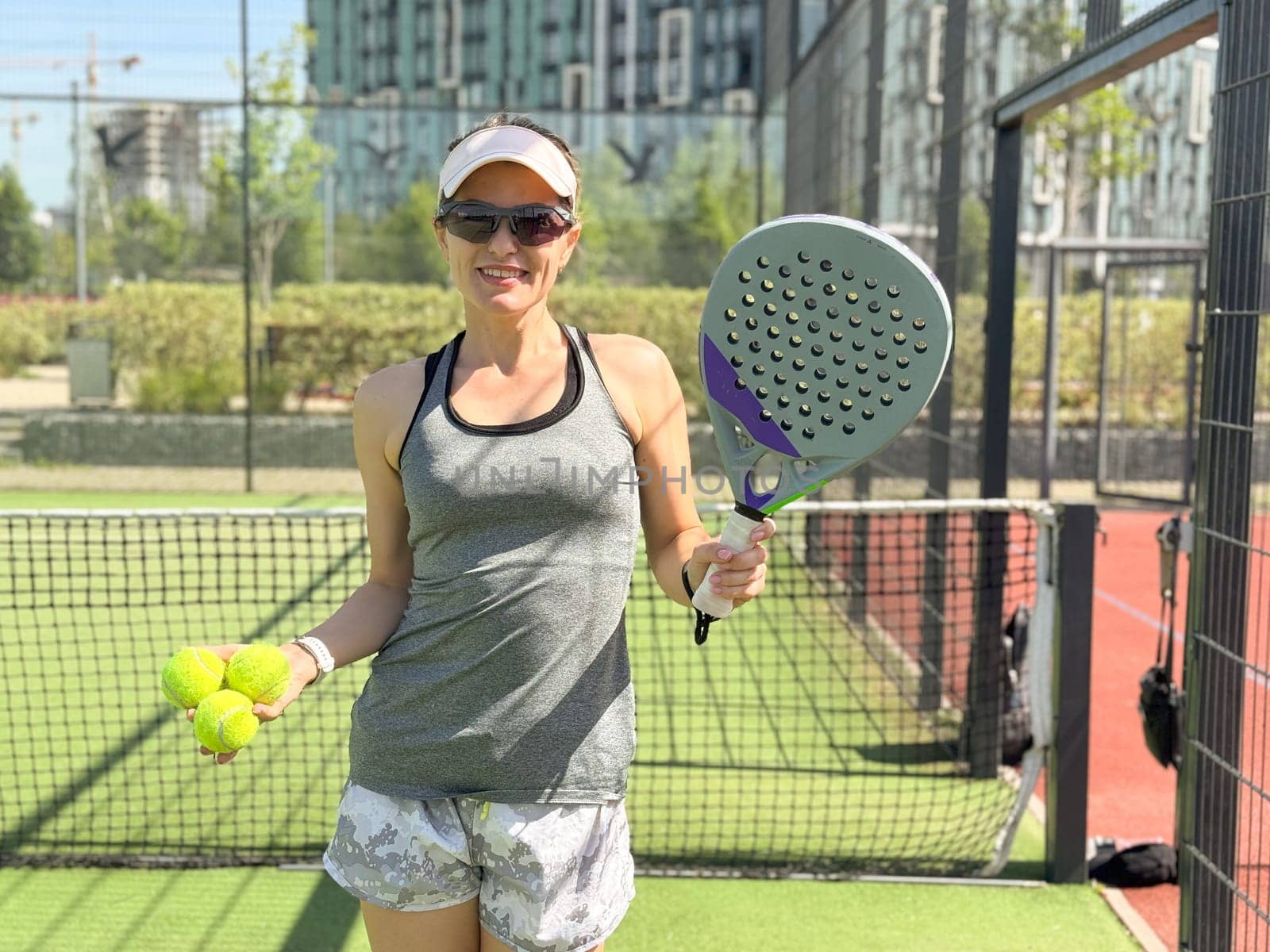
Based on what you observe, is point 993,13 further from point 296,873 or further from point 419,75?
point 419,75

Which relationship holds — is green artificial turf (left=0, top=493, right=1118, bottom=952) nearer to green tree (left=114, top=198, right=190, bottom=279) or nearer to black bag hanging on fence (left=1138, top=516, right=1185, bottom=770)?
black bag hanging on fence (left=1138, top=516, right=1185, bottom=770)

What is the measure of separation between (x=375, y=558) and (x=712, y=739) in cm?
306

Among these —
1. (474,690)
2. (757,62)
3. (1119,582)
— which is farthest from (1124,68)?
(757,62)

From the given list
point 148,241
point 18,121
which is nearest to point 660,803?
point 148,241

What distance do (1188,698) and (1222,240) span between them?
3.07ft

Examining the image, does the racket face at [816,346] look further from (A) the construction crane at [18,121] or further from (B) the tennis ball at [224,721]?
(A) the construction crane at [18,121]

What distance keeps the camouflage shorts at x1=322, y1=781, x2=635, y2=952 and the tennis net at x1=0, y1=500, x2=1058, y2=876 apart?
4.23 ft

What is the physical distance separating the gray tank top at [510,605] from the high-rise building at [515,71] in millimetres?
10320

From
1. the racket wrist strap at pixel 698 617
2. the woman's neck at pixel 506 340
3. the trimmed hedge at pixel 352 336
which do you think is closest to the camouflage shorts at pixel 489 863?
the racket wrist strap at pixel 698 617

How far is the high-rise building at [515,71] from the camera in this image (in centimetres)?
1256

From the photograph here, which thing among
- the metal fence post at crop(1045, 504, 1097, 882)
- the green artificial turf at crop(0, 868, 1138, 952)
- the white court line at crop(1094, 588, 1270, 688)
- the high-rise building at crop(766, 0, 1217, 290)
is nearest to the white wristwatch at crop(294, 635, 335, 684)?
the green artificial turf at crop(0, 868, 1138, 952)

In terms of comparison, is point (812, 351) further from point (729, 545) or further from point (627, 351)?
point (627, 351)

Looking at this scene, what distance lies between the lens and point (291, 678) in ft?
5.61

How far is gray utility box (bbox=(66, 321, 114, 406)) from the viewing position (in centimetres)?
1190
